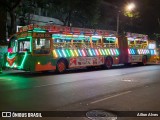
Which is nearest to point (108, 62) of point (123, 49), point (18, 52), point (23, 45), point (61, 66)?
point (123, 49)

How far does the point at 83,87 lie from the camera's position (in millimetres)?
12109

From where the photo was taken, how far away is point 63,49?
19328mm

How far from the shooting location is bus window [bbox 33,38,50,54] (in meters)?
17.2

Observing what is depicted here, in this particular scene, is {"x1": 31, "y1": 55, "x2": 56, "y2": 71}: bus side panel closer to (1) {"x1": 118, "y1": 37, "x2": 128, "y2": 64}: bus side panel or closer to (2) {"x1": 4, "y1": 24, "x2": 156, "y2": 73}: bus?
(2) {"x1": 4, "y1": 24, "x2": 156, "y2": 73}: bus

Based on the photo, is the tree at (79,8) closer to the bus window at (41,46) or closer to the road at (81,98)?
the bus window at (41,46)

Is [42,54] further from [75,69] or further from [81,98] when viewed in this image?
[81,98]

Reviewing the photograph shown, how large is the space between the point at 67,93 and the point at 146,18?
37404 millimetres

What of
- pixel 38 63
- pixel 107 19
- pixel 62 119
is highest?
pixel 107 19

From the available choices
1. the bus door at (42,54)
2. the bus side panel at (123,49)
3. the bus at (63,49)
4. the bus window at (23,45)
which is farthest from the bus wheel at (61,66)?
the bus side panel at (123,49)

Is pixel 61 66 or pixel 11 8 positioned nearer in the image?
pixel 61 66

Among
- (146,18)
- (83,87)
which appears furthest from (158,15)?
(83,87)

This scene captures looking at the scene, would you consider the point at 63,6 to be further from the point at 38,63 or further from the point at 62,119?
the point at 62,119

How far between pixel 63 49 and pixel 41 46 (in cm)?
219

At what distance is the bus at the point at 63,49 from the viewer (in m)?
17.2
